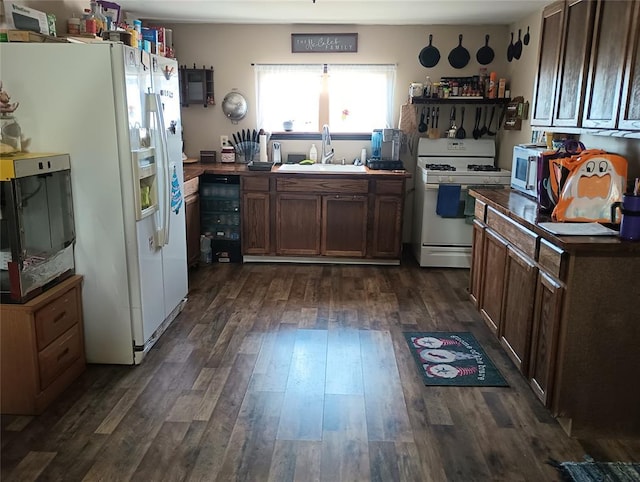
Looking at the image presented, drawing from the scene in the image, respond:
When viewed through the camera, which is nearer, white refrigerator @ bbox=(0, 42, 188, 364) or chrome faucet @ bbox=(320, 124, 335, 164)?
white refrigerator @ bbox=(0, 42, 188, 364)

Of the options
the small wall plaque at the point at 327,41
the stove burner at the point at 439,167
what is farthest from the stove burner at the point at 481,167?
the small wall plaque at the point at 327,41

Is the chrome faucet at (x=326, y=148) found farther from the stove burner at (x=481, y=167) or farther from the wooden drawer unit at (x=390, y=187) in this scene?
the stove burner at (x=481, y=167)

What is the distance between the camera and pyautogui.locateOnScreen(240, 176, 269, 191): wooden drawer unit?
4.85 m

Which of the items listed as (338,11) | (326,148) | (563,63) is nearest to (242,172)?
(326,148)

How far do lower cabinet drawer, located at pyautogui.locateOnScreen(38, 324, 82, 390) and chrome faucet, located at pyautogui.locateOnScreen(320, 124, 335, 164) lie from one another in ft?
10.2

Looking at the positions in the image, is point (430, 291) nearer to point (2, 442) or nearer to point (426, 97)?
point (426, 97)

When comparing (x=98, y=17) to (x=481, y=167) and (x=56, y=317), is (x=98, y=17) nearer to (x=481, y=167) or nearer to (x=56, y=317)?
(x=56, y=317)

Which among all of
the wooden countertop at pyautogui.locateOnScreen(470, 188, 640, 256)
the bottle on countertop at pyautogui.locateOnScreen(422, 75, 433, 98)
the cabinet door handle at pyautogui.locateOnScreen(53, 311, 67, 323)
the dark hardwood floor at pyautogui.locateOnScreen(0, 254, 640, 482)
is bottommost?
the dark hardwood floor at pyautogui.locateOnScreen(0, 254, 640, 482)

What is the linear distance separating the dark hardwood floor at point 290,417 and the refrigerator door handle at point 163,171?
0.66 m

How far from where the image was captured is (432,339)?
337cm

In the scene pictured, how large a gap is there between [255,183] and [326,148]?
90cm

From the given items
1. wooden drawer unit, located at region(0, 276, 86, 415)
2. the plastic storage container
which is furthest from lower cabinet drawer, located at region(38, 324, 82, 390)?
the plastic storage container

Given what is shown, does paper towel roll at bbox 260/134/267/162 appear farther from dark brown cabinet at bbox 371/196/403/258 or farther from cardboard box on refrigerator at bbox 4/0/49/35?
cardboard box on refrigerator at bbox 4/0/49/35

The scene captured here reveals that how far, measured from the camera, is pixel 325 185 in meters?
4.81
